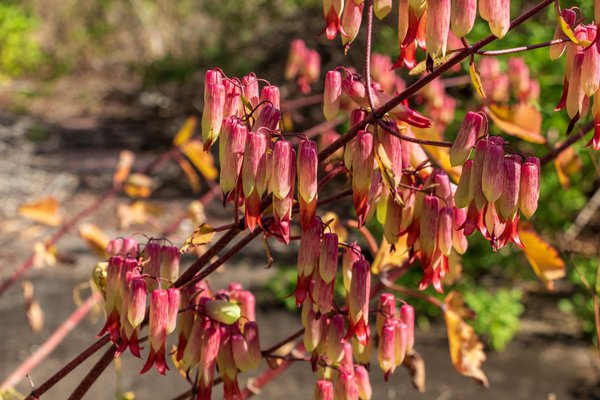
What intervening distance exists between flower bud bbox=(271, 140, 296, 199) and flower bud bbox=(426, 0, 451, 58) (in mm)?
176

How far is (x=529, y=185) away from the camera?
0.81 metres

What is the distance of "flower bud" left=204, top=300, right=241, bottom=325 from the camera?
955 mm

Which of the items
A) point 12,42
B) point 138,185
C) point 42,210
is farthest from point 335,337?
point 12,42

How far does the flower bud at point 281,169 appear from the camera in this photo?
809 millimetres

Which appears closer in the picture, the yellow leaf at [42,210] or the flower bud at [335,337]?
the flower bud at [335,337]

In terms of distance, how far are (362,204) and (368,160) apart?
0.05 meters

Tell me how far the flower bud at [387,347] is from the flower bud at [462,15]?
39 cm

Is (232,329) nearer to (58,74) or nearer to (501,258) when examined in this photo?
(501,258)

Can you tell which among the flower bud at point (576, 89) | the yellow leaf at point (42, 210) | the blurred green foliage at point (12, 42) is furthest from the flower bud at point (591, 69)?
the blurred green foliage at point (12, 42)

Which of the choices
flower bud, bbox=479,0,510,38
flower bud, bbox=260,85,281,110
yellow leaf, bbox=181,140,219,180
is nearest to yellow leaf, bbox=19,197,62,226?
yellow leaf, bbox=181,140,219,180

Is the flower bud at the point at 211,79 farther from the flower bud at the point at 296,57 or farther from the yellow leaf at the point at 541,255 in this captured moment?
the flower bud at the point at 296,57

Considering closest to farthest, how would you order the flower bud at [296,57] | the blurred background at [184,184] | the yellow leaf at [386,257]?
the yellow leaf at [386,257] < the flower bud at [296,57] < the blurred background at [184,184]

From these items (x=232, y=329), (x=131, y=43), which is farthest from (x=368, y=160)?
(x=131, y=43)

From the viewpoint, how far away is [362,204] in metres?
0.87
